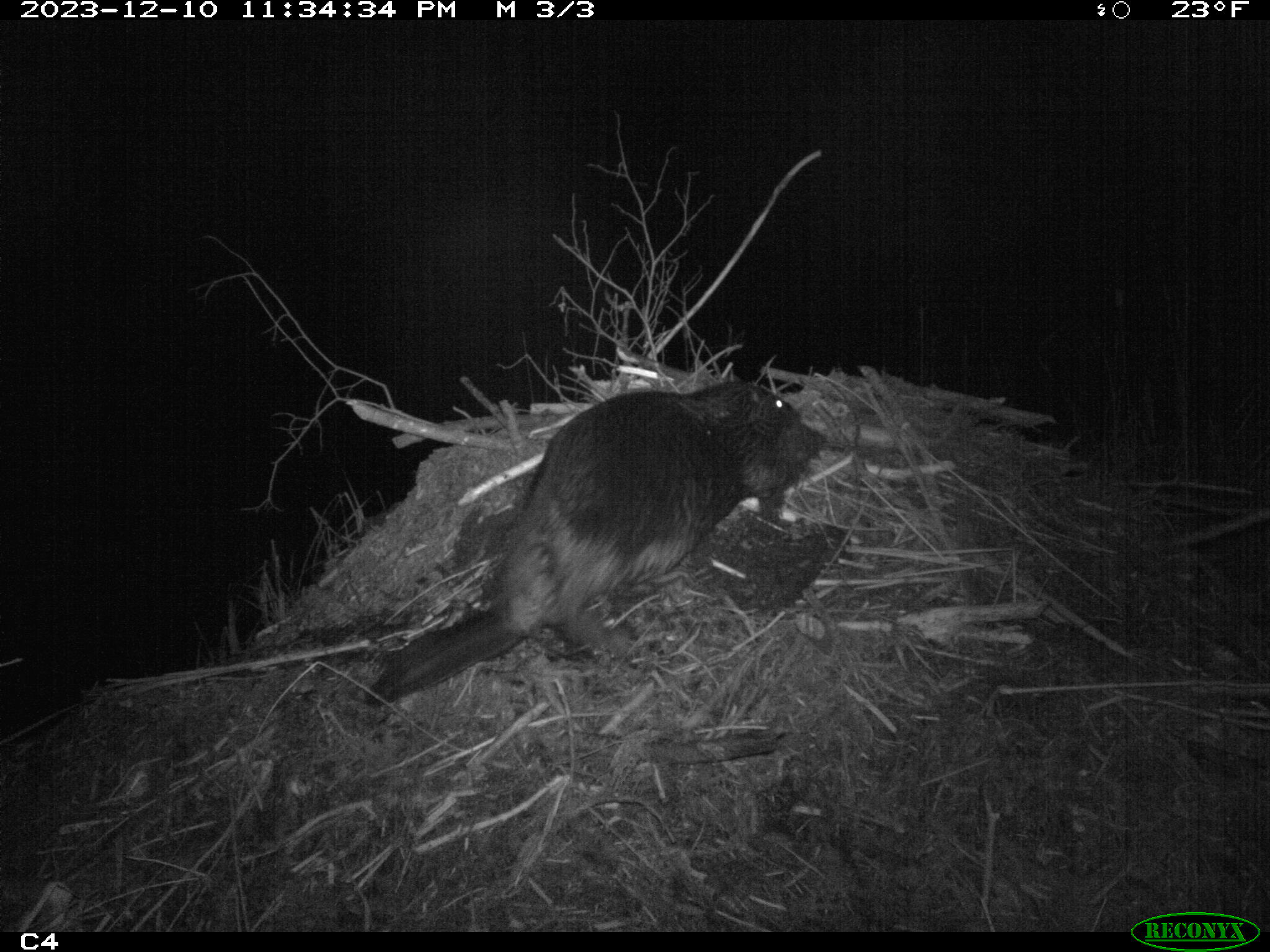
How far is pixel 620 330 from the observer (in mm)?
4699

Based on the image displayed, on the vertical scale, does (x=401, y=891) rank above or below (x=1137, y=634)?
below

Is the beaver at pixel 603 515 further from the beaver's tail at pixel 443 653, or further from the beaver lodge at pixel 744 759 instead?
the beaver lodge at pixel 744 759

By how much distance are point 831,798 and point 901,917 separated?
1.19ft

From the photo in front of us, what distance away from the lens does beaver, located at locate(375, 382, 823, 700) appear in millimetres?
2934

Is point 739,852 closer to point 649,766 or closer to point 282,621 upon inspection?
point 649,766

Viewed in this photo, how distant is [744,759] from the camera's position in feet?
8.29
